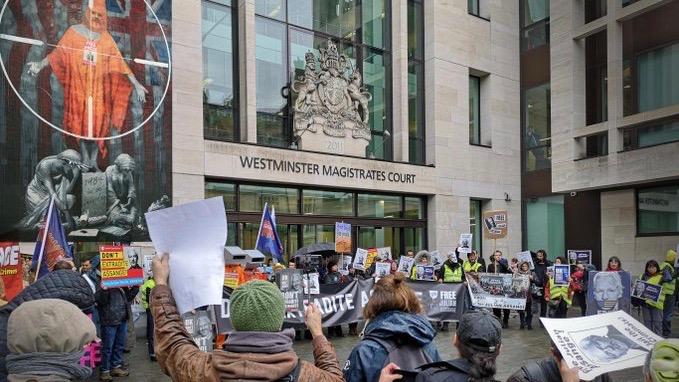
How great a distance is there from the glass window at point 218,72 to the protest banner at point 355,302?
7.66 meters

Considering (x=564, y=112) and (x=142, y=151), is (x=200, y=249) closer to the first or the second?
(x=142, y=151)

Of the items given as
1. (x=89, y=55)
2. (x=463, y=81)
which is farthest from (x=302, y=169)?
(x=463, y=81)

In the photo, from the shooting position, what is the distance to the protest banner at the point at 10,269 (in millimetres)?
9117

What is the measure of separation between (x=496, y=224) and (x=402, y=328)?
Result: 49.6 ft

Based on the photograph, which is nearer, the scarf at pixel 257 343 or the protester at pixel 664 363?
the protester at pixel 664 363

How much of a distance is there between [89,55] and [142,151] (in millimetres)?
2811

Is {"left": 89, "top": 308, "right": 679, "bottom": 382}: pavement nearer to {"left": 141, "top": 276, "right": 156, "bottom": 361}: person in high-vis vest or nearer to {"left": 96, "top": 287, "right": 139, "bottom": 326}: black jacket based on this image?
{"left": 141, "top": 276, "right": 156, "bottom": 361}: person in high-vis vest

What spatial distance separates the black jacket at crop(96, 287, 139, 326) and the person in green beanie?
25.1 ft

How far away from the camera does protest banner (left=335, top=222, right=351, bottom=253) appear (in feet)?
54.0

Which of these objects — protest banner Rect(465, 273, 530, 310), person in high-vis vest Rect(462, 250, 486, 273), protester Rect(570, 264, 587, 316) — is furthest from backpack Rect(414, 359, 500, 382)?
person in high-vis vest Rect(462, 250, 486, 273)

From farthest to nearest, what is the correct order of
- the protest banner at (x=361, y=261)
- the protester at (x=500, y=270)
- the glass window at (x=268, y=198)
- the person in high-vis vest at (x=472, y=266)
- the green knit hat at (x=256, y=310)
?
1. the glass window at (x=268, y=198)
2. the protest banner at (x=361, y=261)
3. the person in high-vis vest at (x=472, y=266)
4. the protester at (x=500, y=270)
5. the green knit hat at (x=256, y=310)

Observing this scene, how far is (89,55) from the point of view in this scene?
50.4 feet

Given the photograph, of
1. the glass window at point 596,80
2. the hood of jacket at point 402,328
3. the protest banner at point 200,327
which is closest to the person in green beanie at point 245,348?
the hood of jacket at point 402,328

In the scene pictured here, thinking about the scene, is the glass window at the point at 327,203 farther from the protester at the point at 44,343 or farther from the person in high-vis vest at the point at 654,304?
the protester at the point at 44,343
